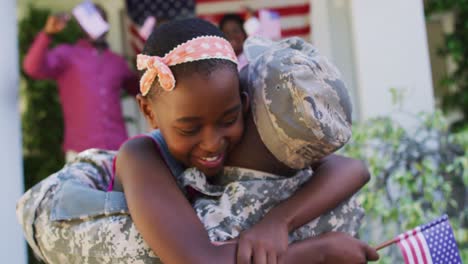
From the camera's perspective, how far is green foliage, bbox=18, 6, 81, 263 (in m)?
6.25

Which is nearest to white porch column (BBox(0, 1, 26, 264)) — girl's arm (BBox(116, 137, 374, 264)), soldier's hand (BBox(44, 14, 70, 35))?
soldier's hand (BBox(44, 14, 70, 35))

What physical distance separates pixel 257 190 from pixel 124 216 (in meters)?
0.34

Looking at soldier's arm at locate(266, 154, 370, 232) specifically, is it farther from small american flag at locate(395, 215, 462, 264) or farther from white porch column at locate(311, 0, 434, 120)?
white porch column at locate(311, 0, 434, 120)

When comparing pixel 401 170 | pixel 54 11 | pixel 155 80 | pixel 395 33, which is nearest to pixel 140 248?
pixel 155 80

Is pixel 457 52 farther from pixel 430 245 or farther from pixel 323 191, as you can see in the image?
pixel 323 191

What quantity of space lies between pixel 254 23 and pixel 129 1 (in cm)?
153

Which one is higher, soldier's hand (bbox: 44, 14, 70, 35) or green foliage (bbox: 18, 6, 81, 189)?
soldier's hand (bbox: 44, 14, 70, 35)

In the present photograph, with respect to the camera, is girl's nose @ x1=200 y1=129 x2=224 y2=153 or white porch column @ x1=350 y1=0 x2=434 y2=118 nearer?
girl's nose @ x1=200 y1=129 x2=224 y2=153

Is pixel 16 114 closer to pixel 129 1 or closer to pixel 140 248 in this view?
pixel 129 1

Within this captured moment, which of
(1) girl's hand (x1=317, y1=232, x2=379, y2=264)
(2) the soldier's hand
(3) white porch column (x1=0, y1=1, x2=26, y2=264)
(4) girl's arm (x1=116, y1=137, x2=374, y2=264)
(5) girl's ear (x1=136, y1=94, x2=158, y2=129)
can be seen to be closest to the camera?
(4) girl's arm (x1=116, y1=137, x2=374, y2=264)

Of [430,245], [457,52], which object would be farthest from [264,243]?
[457,52]

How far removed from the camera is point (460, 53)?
6328 millimetres

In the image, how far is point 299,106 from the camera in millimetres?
1467

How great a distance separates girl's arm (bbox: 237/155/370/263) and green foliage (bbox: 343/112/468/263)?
2.03m
